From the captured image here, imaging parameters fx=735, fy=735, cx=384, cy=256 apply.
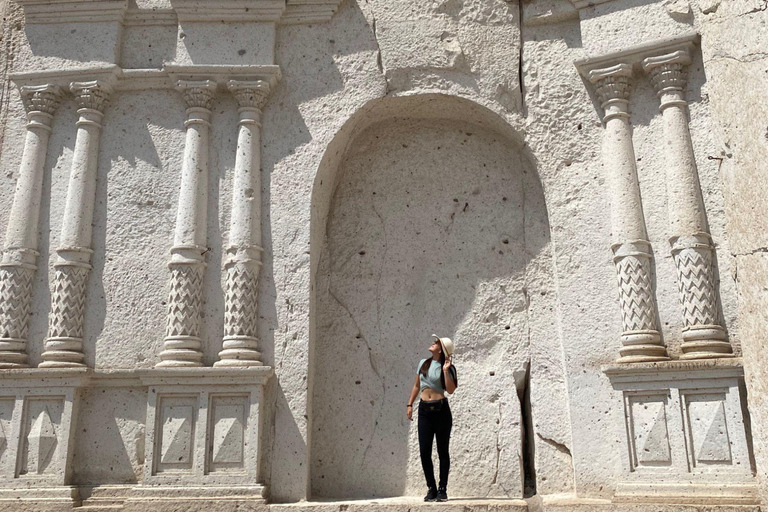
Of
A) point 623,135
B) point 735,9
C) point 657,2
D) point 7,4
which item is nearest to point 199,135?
point 7,4

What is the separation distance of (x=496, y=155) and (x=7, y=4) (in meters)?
5.19

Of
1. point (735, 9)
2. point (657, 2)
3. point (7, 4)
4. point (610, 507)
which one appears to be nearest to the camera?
point (735, 9)

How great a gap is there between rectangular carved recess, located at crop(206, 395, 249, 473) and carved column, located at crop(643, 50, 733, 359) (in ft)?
11.9

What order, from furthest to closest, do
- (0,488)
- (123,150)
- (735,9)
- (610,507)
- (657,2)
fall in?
(123,150)
(657,2)
(0,488)
(610,507)
(735,9)

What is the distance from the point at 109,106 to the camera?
712 cm

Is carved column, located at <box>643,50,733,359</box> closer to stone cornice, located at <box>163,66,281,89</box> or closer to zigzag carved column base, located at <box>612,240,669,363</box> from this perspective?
zigzag carved column base, located at <box>612,240,669,363</box>

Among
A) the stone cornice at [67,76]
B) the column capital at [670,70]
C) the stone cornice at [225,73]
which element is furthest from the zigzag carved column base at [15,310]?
the column capital at [670,70]

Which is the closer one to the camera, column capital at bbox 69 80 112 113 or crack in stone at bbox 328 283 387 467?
crack in stone at bbox 328 283 387 467

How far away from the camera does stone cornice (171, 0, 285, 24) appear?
702cm

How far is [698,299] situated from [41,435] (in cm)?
551

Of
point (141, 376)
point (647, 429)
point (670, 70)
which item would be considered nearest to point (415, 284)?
point (647, 429)

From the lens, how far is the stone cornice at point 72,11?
7.12 metres

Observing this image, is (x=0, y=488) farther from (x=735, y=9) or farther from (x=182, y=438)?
(x=735, y=9)

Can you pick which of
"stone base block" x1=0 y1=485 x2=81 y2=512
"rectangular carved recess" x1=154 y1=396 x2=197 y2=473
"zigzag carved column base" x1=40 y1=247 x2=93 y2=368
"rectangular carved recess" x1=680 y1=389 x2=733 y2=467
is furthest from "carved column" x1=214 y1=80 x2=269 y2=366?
"rectangular carved recess" x1=680 y1=389 x2=733 y2=467
